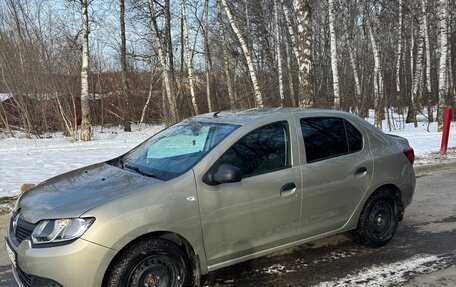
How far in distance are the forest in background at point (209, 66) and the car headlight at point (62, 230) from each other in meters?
8.88

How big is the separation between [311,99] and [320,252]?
701cm

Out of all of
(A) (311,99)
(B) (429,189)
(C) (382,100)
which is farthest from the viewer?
(C) (382,100)

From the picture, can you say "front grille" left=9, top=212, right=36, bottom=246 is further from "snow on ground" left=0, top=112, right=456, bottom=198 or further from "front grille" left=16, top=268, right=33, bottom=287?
"snow on ground" left=0, top=112, right=456, bottom=198

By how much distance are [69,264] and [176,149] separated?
149 centimetres

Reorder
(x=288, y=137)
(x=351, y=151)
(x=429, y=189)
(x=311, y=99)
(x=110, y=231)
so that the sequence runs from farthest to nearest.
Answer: (x=311, y=99), (x=429, y=189), (x=351, y=151), (x=288, y=137), (x=110, y=231)

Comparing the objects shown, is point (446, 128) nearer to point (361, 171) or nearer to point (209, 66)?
point (361, 171)

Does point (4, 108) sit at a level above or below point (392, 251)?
above

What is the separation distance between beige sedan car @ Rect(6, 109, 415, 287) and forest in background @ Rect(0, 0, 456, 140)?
22.4 feet

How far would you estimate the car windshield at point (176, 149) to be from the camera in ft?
12.7

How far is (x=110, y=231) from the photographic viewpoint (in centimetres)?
322

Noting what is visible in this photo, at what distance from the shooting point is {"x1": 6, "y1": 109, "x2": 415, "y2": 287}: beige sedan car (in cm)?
323

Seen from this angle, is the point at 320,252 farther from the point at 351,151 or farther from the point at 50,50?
the point at 50,50

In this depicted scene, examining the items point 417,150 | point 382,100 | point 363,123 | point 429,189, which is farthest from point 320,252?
point 382,100

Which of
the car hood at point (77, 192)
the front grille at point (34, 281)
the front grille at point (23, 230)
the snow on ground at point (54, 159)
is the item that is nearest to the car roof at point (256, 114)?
the car hood at point (77, 192)
